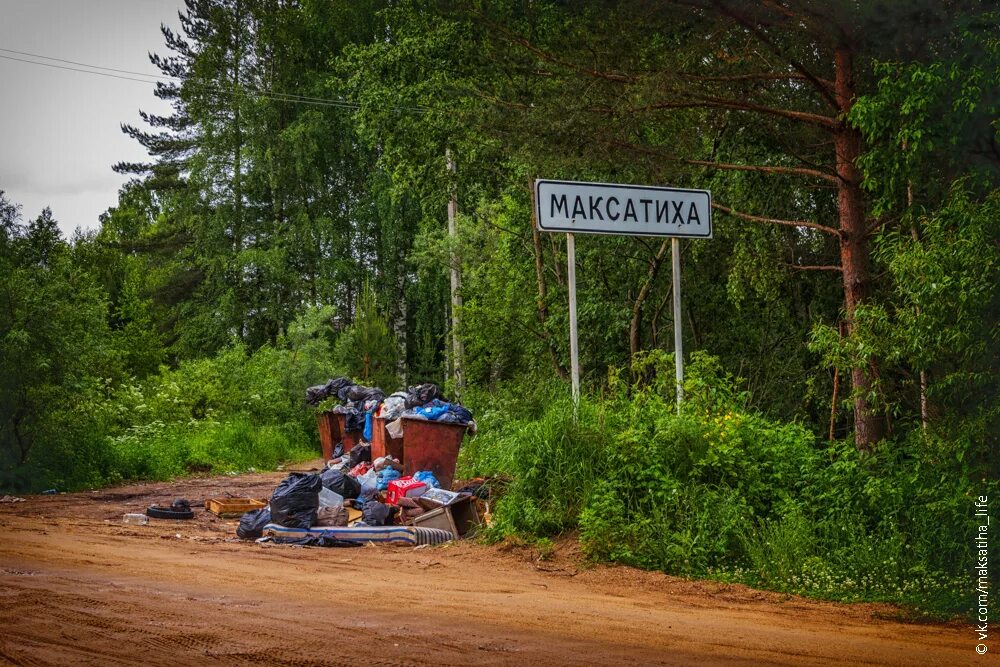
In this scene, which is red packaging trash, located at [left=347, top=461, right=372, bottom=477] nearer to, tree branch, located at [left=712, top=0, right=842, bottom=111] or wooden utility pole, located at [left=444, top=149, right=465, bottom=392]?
wooden utility pole, located at [left=444, top=149, right=465, bottom=392]

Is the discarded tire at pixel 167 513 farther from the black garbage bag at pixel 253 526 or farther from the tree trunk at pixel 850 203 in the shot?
the tree trunk at pixel 850 203

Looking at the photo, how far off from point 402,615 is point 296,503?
5.19 meters

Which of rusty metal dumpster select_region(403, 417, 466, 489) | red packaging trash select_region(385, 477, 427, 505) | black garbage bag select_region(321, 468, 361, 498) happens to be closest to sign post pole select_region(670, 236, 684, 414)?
red packaging trash select_region(385, 477, 427, 505)

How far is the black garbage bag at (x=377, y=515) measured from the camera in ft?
38.5

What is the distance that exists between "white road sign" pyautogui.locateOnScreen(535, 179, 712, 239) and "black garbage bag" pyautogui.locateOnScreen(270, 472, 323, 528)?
399 cm

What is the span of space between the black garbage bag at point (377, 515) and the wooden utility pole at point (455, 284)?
28.6 ft

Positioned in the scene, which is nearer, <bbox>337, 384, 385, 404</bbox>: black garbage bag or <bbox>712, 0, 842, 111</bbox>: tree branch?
<bbox>712, 0, 842, 111</bbox>: tree branch

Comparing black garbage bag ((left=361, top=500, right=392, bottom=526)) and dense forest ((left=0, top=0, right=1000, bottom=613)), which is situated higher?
dense forest ((left=0, top=0, right=1000, bottom=613))

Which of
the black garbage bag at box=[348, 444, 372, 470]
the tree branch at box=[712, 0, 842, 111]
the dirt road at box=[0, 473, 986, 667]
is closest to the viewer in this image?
the dirt road at box=[0, 473, 986, 667]

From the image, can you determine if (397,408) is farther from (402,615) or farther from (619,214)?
(402,615)

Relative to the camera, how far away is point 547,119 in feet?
43.7

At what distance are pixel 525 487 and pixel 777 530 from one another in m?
2.62

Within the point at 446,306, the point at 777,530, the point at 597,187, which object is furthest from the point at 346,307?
the point at 777,530

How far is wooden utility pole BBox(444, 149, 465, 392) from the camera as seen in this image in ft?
67.1
